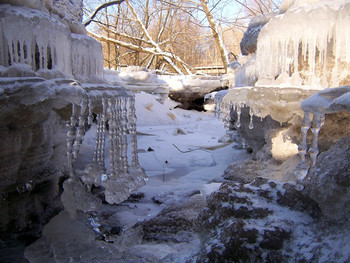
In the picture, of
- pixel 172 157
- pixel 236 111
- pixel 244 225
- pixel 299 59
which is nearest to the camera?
pixel 244 225

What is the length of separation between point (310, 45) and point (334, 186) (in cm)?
253

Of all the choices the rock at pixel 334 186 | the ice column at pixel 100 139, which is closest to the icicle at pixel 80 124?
the ice column at pixel 100 139

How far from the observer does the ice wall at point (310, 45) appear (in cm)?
316

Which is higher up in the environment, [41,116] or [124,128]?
[41,116]

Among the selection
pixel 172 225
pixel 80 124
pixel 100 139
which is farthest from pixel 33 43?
pixel 172 225

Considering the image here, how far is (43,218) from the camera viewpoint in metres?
2.48

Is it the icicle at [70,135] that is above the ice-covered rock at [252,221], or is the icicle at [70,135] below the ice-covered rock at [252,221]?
above

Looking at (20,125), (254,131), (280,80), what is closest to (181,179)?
(254,131)

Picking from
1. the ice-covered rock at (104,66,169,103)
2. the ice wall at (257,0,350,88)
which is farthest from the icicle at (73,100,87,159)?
the ice-covered rock at (104,66,169,103)

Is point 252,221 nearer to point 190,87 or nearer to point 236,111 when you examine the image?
point 236,111

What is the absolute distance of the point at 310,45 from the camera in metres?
3.36

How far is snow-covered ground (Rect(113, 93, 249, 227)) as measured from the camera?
324cm

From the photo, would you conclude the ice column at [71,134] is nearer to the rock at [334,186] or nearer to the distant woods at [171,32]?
the rock at [334,186]

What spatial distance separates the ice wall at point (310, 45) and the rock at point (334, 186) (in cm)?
209
